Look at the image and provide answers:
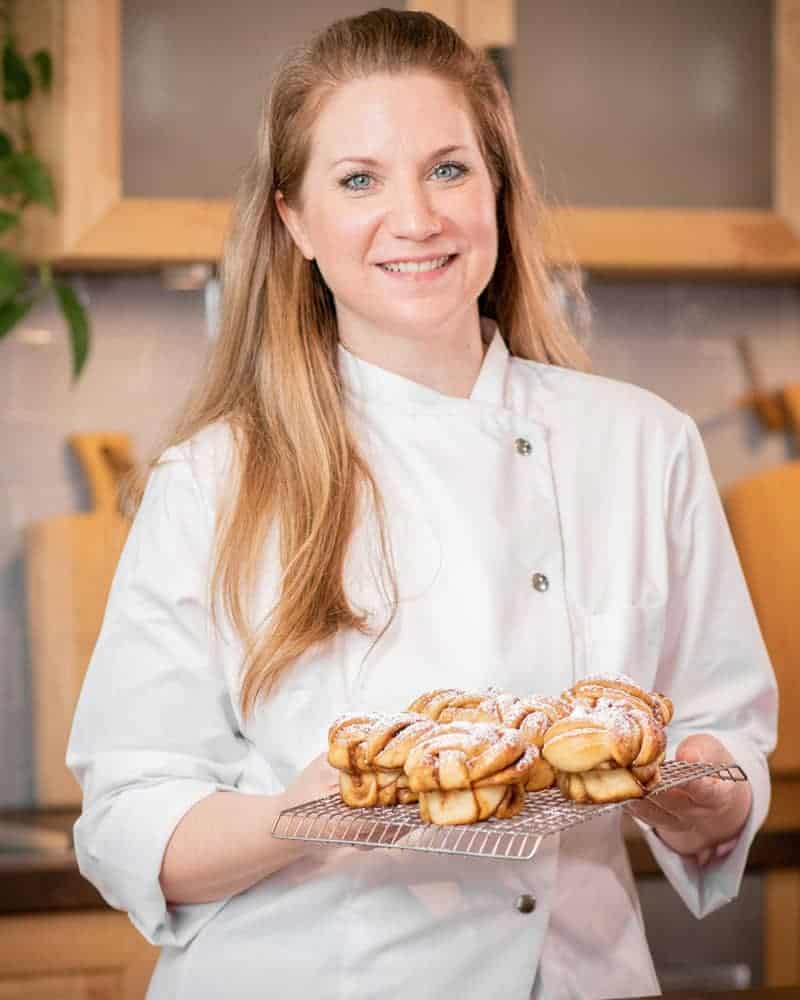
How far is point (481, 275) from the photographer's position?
1.21 m

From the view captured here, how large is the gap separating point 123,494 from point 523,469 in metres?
0.36

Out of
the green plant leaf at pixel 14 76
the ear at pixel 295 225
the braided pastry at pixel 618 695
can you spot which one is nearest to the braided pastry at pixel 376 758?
the braided pastry at pixel 618 695

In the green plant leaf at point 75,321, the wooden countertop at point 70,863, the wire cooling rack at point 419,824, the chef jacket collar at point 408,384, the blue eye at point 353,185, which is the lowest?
the wooden countertop at point 70,863

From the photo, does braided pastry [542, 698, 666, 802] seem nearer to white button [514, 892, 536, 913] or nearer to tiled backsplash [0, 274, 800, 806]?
white button [514, 892, 536, 913]

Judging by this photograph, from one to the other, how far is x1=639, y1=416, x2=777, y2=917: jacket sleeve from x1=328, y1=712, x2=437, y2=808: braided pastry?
0.37m

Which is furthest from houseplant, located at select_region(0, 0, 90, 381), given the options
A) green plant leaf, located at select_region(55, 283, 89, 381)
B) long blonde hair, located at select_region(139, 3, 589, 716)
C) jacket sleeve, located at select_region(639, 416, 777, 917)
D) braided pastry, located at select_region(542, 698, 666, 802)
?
braided pastry, located at select_region(542, 698, 666, 802)

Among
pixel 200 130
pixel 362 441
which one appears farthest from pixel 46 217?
pixel 362 441

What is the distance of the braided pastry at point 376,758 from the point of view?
0.96 meters

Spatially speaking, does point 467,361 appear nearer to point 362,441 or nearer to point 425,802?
point 362,441

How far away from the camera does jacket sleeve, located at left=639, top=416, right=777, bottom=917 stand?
127 cm

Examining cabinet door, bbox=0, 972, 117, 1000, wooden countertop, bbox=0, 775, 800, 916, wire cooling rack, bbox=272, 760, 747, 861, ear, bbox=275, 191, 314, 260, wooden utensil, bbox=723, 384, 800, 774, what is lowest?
cabinet door, bbox=0, 972, 117, 1000

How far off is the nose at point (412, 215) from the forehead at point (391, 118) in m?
0.03

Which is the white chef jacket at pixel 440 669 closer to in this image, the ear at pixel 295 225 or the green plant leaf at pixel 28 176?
the ear at pixel 295 225

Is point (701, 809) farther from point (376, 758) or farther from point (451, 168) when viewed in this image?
point (451, 168)
